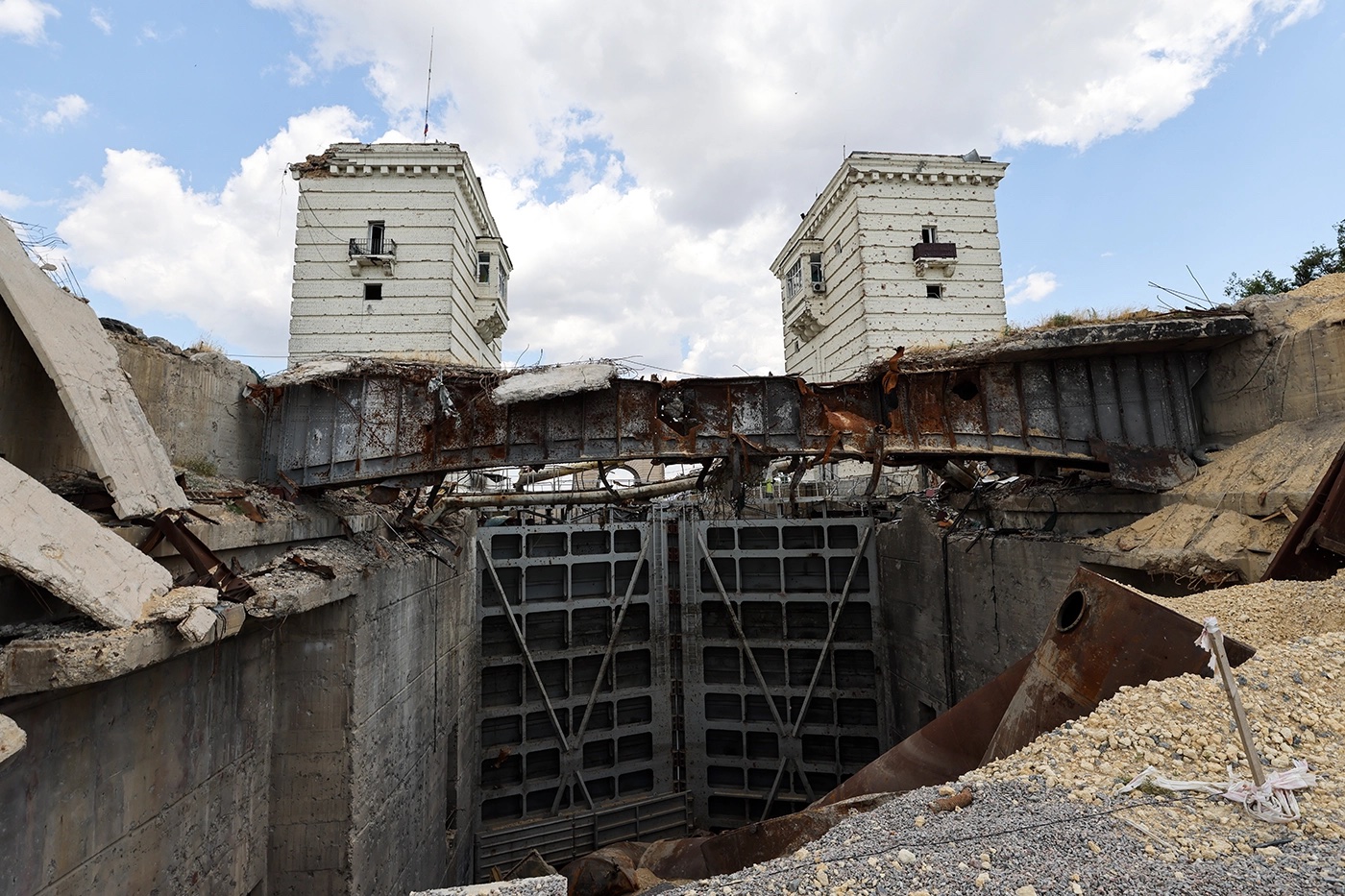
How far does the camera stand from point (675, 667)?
15.4m

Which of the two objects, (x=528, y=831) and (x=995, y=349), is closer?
(x=995, y=349)

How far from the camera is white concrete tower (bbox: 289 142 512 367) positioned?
747 inches

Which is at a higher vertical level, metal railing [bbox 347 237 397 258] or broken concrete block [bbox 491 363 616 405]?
metal railing [bbox 347 237 397 258]

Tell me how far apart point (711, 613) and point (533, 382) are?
30.8 feet

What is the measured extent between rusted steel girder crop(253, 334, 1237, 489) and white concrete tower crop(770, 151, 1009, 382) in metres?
12.5

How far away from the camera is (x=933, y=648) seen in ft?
39.6

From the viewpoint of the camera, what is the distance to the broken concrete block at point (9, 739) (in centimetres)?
302

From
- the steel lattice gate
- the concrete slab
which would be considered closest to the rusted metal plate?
the steel lattice gate

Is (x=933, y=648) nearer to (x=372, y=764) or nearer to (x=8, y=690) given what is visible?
(x=372, y=764)

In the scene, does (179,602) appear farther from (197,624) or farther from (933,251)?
(933,251)

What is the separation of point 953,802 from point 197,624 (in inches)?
195

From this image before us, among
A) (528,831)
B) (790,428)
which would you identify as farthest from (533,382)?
(528,831)

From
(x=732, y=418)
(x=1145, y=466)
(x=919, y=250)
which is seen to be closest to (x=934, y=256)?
(x=919, y=250)

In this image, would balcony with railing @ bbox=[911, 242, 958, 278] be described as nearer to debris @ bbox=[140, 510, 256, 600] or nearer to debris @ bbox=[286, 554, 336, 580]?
debris @ bbox=[286, 554, 336, 580]
